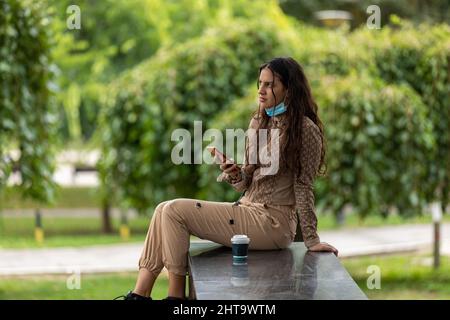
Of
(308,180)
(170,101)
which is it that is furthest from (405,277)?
(308,180)

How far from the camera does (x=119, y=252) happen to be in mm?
12492

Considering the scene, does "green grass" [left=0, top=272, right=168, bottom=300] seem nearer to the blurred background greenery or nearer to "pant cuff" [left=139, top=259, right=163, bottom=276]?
the blurred background greenery

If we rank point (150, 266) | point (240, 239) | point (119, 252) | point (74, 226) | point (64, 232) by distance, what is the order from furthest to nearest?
point (74, 226), point (64, 232), point (119, 252), point (150, 266), point (240, 239)

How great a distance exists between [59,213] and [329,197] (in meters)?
10.3

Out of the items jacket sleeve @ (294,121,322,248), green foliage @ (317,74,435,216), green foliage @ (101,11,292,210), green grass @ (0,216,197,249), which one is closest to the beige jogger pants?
jacket sleeve @ (294,121,322,248)

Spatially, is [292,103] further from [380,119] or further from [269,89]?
[380,119]

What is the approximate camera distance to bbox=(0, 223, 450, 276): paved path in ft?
36.0

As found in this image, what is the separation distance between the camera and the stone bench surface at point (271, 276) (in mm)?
3635

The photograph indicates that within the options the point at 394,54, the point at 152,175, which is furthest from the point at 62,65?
the point at 394,54

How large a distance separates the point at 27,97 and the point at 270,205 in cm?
437

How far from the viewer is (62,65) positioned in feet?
49.5

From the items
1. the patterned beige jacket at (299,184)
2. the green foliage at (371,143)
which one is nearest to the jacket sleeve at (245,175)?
the patterned beige jacket at (299,184)

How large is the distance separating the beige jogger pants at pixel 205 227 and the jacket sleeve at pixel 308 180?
0.36 ft

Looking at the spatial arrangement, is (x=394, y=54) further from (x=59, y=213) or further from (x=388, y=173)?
(x=59, y=213)
